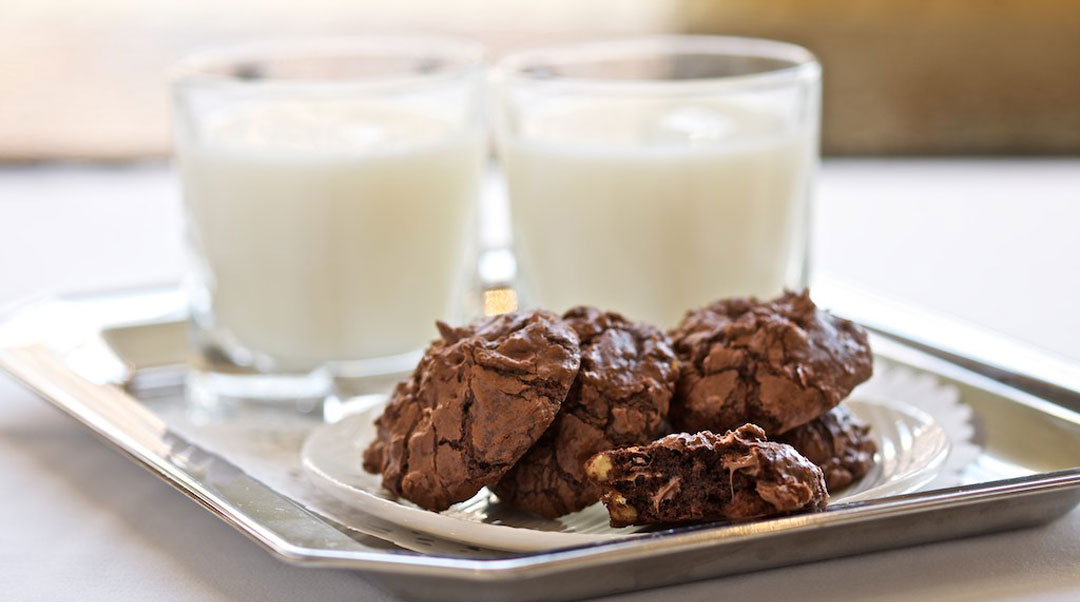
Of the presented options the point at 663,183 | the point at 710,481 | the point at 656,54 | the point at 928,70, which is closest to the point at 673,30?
the point at 928,70

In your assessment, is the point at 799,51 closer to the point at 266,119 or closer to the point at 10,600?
the point at 266,119

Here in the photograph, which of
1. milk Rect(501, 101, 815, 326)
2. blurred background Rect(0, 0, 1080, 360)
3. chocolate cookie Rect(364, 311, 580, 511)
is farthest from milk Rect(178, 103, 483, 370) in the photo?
blurred background Rect(0, 0, 1080, 360)

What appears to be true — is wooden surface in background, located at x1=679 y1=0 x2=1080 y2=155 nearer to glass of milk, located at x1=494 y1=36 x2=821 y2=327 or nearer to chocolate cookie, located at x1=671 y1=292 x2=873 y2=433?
glass of milk, located at x1=494 y1=36 x2=821 y2=327

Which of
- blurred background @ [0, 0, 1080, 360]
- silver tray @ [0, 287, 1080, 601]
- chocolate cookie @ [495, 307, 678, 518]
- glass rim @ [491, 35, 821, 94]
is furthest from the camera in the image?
blurred background @ [0, 0, 1080, 360]

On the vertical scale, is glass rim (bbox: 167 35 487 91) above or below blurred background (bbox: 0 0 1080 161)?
above

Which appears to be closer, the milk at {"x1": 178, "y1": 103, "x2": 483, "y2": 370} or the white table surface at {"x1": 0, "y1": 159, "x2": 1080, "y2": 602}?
the white table surface at {"x1": 0, "y1": 159, "x2": 1080, "y2": 602}

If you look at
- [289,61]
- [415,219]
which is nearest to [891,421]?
[415,219]
